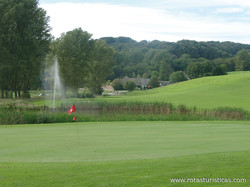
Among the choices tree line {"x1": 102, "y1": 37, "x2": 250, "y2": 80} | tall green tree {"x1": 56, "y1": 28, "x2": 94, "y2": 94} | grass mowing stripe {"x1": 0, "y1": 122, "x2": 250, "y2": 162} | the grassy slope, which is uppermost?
tree line {"x1": 102, "y1": 37, "x2": 250, "y2": 80}

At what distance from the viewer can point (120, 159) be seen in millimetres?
7680

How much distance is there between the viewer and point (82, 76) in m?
64.9

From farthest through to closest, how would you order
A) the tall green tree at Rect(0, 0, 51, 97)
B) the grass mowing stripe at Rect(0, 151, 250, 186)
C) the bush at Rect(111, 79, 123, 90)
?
the bush at Rect(111, 79, 123, 90)
the tall green tree at Rect(0, 0, 51, 97)
the grass mowing stripe at Rect(0, 151, 250, 186)

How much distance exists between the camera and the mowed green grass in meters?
6.06

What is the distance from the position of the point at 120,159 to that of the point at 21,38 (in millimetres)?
41376

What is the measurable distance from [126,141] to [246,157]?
3.70m

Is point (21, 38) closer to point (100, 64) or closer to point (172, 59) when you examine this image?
point (100, 64)

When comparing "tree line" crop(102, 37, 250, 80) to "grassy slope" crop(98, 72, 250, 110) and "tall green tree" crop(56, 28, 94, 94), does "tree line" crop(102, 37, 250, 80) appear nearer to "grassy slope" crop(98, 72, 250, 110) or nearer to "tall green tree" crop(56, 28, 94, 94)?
"grassy slope" crop(98, 72, 250, 110)

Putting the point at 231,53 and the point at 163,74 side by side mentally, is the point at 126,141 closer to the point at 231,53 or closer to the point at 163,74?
the point at 163,74

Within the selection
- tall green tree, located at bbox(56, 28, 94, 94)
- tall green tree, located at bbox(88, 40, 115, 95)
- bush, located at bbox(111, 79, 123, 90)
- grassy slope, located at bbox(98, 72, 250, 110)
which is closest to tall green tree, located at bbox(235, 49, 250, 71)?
bush, located at bbox(111, 79, 123, 90)

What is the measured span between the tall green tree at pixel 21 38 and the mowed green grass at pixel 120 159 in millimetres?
35698

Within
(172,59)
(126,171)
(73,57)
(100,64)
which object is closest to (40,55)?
(73,57)

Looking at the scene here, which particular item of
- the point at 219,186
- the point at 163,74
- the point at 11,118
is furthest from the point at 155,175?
the point at 163,74

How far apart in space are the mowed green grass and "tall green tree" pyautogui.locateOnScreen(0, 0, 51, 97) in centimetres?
3570
